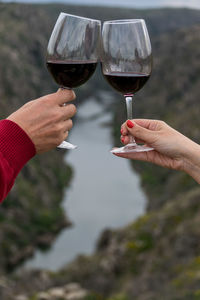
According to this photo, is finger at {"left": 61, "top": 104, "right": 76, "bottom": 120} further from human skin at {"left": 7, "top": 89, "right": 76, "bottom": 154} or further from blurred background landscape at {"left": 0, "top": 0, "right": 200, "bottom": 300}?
blurred background landscape at {"left": 0, "top": 0, "right": 200, "bottom": 300}

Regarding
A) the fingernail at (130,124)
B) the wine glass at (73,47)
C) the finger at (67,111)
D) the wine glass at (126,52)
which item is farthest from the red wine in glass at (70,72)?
the fingernail at (130,124)

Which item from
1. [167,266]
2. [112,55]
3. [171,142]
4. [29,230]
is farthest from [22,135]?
[29,230]

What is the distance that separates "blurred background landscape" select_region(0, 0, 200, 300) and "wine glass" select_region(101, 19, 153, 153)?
13.3 m

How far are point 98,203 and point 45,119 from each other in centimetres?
7813

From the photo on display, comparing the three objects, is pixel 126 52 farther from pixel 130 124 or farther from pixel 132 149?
pixel 132 149

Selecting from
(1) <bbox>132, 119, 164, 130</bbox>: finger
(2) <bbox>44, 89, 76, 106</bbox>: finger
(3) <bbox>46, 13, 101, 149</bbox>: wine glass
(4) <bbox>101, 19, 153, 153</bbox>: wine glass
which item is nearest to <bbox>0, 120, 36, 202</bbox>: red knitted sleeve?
(2) <bbox>44, 89, 76, 106</bbox>: finger

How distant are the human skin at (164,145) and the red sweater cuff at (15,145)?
947 mm

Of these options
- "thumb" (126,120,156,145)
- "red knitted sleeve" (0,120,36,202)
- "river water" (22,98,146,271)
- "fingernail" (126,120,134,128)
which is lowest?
"river water" (22,98,146,271)

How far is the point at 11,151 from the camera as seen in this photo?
259 centimetres

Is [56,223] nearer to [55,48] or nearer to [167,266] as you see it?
[167,266]

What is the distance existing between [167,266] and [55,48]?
2789 cm

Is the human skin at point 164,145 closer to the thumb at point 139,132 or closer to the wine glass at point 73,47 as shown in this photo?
the thumb at point 139,132

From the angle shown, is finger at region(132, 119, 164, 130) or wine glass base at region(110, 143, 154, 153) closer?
wine glass base at region(110, 143, 154, 153)

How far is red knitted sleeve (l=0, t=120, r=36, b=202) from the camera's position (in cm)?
253
